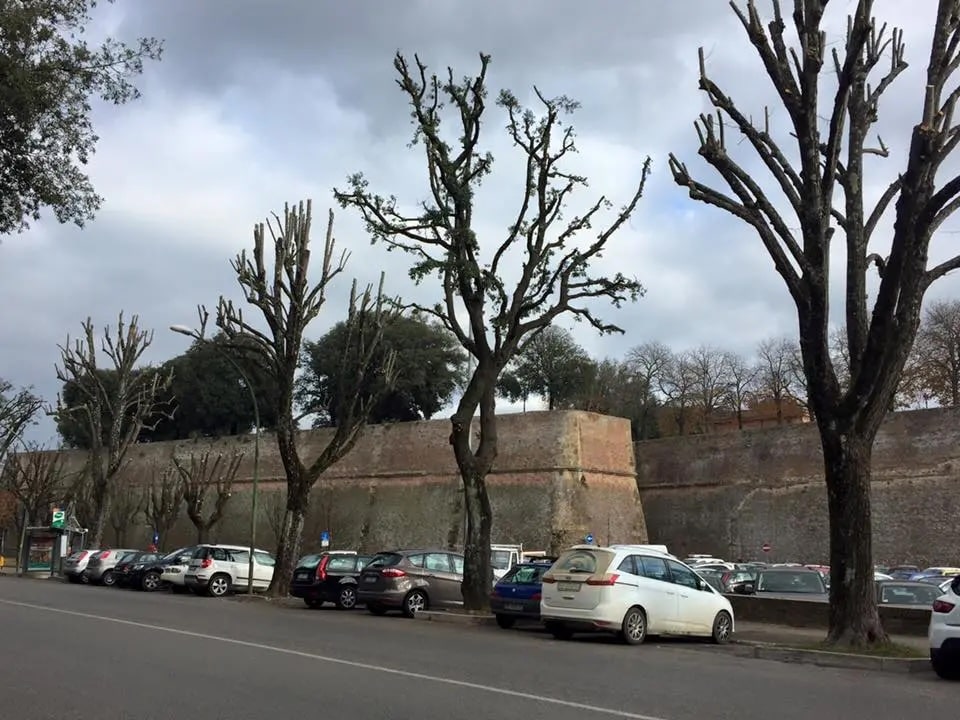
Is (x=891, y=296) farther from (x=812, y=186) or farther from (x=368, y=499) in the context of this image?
(x=368, y=499)

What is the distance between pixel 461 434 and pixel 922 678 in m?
11.4

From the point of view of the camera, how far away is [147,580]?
3297 cm

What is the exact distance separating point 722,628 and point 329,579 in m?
10.5

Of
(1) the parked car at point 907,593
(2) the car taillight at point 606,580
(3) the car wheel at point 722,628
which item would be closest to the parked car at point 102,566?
(2) the car taillight at point 606,580

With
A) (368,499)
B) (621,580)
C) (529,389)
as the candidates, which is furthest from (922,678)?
(529,389)

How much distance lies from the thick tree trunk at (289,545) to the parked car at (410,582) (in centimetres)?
594

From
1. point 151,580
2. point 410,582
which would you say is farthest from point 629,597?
point 151,580

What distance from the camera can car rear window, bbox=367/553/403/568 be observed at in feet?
70.6

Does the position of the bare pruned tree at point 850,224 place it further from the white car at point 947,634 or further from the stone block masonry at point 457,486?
the stone block masonry at point 457,486

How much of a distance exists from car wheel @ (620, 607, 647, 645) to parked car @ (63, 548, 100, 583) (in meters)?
27.8

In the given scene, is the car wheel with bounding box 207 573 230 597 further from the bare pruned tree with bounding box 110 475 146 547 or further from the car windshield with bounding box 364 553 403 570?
the bare pruned tree with bounding box 110 475 146 547

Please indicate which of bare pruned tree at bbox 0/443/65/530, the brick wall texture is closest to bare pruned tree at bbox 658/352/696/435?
the brick wall texture

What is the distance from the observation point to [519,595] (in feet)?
59.4

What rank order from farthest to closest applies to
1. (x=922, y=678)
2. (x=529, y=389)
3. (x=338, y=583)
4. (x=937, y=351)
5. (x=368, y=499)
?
(x=529, y=389) → (x=937, y=351) → (x=368, y=499) → (x=338, y=583) → (x=922, y=678)
